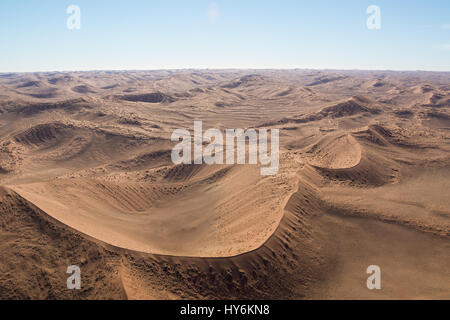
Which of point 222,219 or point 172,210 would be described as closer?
point 222,219

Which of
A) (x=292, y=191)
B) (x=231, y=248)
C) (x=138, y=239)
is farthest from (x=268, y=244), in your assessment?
(x=138, y=239)

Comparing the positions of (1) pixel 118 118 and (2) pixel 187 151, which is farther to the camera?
(1) pixel 118 118

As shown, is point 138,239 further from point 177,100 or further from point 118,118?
point 177,100

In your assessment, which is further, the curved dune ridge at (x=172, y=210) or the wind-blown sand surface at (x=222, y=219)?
the curved dune ridge at (x=172, y=210)

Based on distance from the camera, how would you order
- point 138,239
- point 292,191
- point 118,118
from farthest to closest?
point 118,118
point 292,191
point 138,239

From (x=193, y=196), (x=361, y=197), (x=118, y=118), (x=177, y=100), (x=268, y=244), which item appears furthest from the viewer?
(x=177, y=100)

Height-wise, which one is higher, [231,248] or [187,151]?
[187,151]

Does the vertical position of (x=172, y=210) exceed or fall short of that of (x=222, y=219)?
it falls short

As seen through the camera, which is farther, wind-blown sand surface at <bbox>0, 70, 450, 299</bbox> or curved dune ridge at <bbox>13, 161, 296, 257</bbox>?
curved dune ridge at <bbox>13, 161, 296, 257</bbox>
